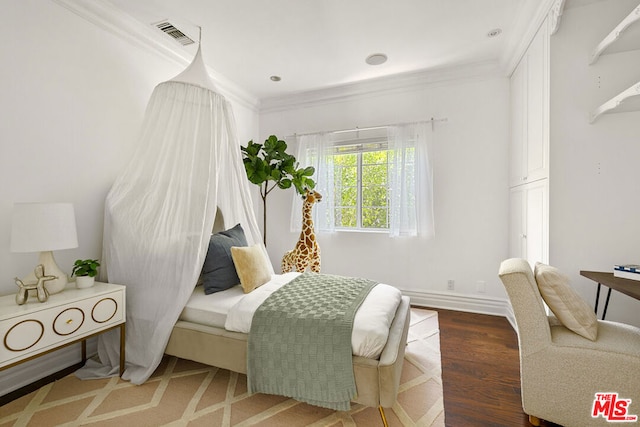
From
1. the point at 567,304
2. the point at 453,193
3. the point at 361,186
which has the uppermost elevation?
the point at 361,186

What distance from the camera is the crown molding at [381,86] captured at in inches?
126

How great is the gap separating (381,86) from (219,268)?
2.83 m

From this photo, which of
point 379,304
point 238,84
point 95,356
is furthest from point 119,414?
point 238,84

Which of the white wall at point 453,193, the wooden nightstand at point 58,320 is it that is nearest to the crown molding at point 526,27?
the white wall at point 453,193

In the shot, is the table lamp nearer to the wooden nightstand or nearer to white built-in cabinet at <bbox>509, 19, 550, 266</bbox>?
the wooden nightstand

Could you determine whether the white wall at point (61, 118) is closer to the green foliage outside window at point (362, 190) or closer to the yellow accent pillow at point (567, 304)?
the green foliage outside window at point (362, 190)

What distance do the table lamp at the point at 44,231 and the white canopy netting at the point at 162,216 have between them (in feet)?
1.22

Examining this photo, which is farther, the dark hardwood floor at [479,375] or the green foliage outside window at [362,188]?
the green foliage outside window at [362,188]

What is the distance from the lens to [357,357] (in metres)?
1.55

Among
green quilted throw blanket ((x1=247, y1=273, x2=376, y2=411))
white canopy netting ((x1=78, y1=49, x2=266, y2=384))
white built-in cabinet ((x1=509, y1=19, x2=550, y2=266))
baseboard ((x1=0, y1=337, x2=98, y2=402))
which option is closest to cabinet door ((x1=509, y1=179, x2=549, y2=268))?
white built-in cabinet ((x1=509, y1=19, x2=550, y2=266))

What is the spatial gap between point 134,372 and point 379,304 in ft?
5.54

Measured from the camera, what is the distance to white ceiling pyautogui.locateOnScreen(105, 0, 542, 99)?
229 centimetres

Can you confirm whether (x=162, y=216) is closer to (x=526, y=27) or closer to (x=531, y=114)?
(x=531, y=114)

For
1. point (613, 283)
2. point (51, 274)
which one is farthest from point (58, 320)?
point (613, 283)
